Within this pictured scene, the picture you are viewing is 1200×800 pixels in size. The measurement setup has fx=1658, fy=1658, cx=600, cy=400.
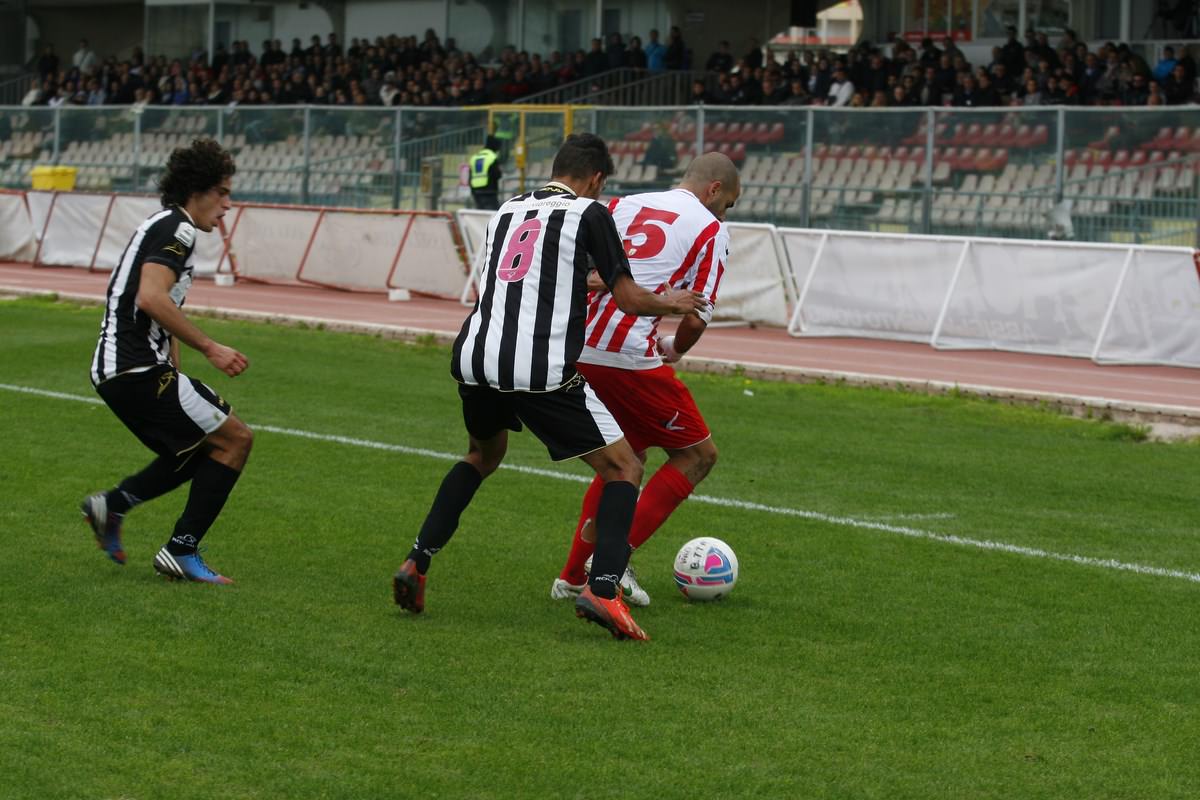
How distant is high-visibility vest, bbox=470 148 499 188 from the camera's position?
24.2 metres

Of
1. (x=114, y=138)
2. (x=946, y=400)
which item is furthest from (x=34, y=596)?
(x=114, y=138)

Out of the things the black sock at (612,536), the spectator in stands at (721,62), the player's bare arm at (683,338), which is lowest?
the black sock at (612,536)

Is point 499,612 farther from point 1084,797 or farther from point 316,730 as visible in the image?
point 1084,797

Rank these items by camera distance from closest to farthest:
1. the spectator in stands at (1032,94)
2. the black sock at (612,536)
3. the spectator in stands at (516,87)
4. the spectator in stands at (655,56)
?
1. the black sock at (612,536)
2. the spectator in stands at (1032,94)
3. the spectator in stands at (516,87)
4. the spectator in stands at (655,56)

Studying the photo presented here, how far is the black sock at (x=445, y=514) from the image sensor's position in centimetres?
642

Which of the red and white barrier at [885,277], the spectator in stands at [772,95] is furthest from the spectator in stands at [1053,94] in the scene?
the red and white barrier at [885,277]

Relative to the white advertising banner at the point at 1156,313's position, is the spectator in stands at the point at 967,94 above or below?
above

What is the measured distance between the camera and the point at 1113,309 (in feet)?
52.3

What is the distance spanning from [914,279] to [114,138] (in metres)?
17.1

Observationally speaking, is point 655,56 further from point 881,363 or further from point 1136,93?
point 881,363

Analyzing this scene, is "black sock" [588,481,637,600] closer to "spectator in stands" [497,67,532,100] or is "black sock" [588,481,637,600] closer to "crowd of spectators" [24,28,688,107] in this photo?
"crowd of spectators" [24,28,688,107]

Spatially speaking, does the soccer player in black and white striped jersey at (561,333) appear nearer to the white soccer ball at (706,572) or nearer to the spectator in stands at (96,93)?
the white soccer ball at (706,572)

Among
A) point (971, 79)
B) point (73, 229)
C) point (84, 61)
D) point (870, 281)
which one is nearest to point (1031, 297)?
point (870, 281)

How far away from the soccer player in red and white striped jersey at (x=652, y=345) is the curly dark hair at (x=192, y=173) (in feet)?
5.31
